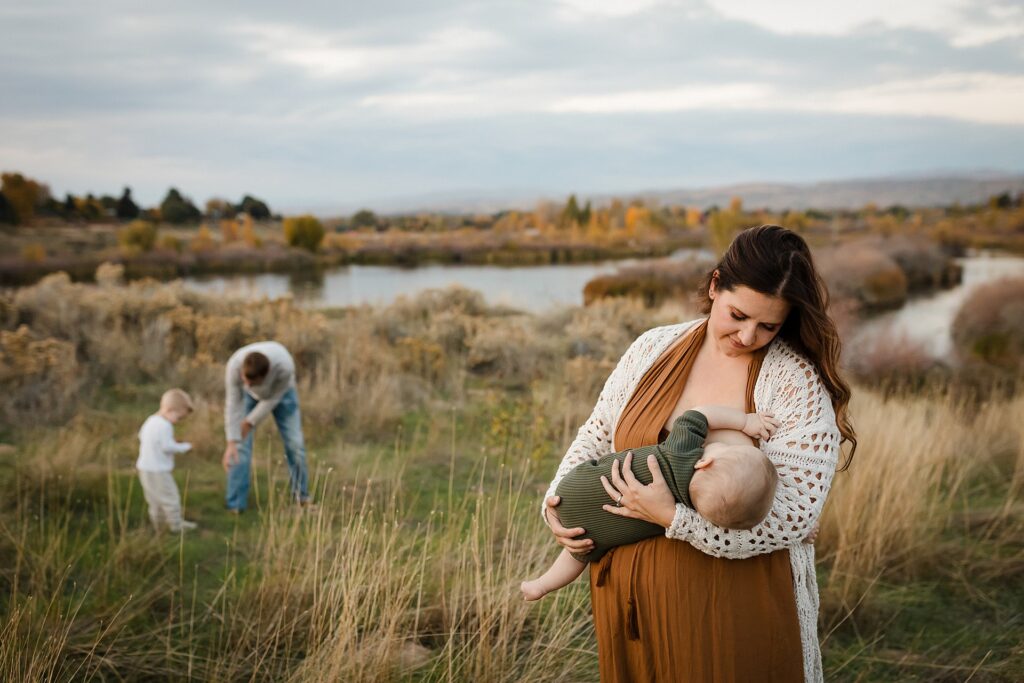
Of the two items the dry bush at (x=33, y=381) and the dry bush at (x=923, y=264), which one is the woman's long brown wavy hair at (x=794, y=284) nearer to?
the dry bush at (x=33, y=381)

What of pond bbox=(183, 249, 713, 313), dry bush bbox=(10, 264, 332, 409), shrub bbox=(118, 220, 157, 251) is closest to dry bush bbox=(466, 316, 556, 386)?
dry bush bbox=(10, 264, 332, 409)

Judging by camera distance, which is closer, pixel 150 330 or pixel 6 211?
pixel 150 330

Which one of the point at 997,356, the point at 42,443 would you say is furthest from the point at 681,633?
the point at 997,356

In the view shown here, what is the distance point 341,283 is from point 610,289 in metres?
7.64

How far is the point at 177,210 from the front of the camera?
77.3ft

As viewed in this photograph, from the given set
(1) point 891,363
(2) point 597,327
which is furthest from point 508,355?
(1) point 891,363

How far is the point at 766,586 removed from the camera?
6.59ft

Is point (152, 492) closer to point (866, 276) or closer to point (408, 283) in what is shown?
point (408, 283)

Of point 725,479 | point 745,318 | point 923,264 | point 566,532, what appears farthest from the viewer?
point 923,264

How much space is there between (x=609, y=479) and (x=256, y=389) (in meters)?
4.03

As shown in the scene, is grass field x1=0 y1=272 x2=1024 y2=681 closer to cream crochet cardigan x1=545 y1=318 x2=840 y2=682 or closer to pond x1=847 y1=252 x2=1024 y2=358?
cream crochet cardigan x1=545 y1=318 x2=840 y2=682

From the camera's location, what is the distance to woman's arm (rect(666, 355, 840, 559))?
191cm

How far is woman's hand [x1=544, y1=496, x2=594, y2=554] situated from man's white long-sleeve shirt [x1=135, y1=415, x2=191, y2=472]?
3646mm

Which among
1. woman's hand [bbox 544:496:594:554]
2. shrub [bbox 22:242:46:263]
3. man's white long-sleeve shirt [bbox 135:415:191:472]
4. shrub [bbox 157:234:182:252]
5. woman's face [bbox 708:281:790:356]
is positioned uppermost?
shrub [bbox 157:234:182:252]
